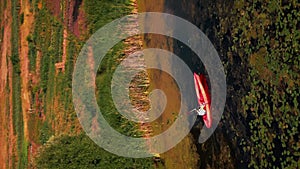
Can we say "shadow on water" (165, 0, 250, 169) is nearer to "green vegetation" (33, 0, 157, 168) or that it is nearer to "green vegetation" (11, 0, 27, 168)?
"green vegetation" (33, 0, 157, 168)

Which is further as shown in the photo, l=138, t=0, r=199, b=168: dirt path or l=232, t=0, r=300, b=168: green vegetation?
l=138, t=0, r=199, b=168: dirt path

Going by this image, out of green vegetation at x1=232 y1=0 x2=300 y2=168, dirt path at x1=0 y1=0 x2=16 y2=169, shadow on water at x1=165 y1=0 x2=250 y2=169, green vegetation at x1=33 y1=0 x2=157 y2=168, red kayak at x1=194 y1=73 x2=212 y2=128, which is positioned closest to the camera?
green vegetation at x1=232 y1=0 x2=300 y2=168

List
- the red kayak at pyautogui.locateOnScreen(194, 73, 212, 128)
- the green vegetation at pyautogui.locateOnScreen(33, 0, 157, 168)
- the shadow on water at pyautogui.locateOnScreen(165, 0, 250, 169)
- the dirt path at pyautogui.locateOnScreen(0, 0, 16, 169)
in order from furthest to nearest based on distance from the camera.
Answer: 1. the dirt path at pyautogui.locateOnScreen(0, 0, 16, 169)
2. the green vegetation at pyautogui.locateOnScreen(33, 0, 157, 168)
3. the red kayak at pyautogui.locateOnScreen(194, 73, 212, 128)
4. the shadow on water at pyautogui.locateOnScreen(165, 0, 250, 169)

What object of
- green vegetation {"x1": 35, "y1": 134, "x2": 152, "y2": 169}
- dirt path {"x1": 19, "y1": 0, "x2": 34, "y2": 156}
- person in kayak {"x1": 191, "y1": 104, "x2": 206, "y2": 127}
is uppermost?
dirt path {"x1": 19, "y1": 0, "x2": 34, "y2": 156}

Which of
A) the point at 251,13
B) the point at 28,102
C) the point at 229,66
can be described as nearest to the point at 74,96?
the point at 28,102

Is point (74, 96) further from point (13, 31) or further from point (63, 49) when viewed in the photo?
point (13, 31)

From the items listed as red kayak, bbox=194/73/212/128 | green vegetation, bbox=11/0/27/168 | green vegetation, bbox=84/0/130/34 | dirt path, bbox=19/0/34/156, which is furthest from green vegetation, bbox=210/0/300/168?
green vegetation, bbox=11/0/27/168

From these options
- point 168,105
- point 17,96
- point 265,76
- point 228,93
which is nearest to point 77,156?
point 168,105
